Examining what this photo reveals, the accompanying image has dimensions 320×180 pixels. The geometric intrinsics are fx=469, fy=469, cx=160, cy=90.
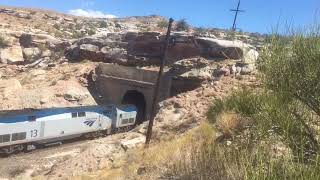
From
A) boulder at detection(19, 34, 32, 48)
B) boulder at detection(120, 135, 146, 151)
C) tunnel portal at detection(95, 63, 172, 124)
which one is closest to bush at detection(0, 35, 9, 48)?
boulder at detection(19, 34, 32, 48)

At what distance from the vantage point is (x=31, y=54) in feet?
233

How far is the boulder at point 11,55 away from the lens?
220ft

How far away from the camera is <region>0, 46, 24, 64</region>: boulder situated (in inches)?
2635

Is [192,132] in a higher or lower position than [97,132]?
higher

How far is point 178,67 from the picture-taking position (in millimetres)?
44594

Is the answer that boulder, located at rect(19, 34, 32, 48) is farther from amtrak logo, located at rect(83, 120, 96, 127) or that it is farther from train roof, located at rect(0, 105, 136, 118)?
amtrak logo, located at rect(83, 120, 96, 127)

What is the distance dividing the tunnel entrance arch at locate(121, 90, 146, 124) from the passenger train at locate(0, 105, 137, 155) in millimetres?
7673

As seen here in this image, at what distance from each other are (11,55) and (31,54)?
3.14 m

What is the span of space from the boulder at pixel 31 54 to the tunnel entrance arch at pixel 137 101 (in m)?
21.9

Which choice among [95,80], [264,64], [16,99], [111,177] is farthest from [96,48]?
[264,64]

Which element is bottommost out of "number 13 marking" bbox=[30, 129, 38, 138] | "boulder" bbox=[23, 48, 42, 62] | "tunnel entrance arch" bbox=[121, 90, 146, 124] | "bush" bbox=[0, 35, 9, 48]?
"tunnel entrance arch" bbox=[121, 90, 146, 124]

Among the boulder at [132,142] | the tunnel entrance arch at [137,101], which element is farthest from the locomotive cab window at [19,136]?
the tunnel entrance arch at [137,101]

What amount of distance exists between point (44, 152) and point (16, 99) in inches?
551

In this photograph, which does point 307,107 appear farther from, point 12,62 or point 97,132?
point 12,62
